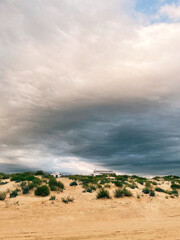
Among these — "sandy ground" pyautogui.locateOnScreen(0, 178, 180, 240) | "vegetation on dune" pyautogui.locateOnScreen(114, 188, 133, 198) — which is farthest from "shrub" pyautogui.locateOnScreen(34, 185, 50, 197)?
"vegetation on dune" pyautogui.locateOnScreen(114, 188, 133, 198)

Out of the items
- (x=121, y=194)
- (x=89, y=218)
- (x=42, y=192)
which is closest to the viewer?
(x=89, y=218)

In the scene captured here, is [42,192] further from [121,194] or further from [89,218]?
[121,194]

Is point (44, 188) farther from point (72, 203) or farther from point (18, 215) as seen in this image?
point (18, 215)

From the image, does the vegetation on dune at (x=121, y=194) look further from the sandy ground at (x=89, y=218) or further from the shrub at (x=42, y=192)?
the shrub at (x=42, y=192)

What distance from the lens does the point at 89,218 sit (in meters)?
16.4

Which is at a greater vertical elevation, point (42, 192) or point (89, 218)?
point (42, 192)

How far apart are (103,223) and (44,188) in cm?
858

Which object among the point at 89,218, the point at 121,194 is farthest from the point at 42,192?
the point at 121,194

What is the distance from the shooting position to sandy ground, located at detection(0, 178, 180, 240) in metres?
12.1

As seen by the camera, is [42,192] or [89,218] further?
[42,192]

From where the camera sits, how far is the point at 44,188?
71.5 feet

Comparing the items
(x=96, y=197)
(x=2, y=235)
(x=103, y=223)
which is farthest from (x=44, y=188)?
(x=2, y=235)

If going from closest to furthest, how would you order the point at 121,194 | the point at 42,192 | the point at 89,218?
the point at 89,218, the point at 42,192, the point at 121,194

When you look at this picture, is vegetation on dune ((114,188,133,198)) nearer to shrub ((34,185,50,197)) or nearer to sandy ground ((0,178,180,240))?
sandy ground ((0,178,180,240))
